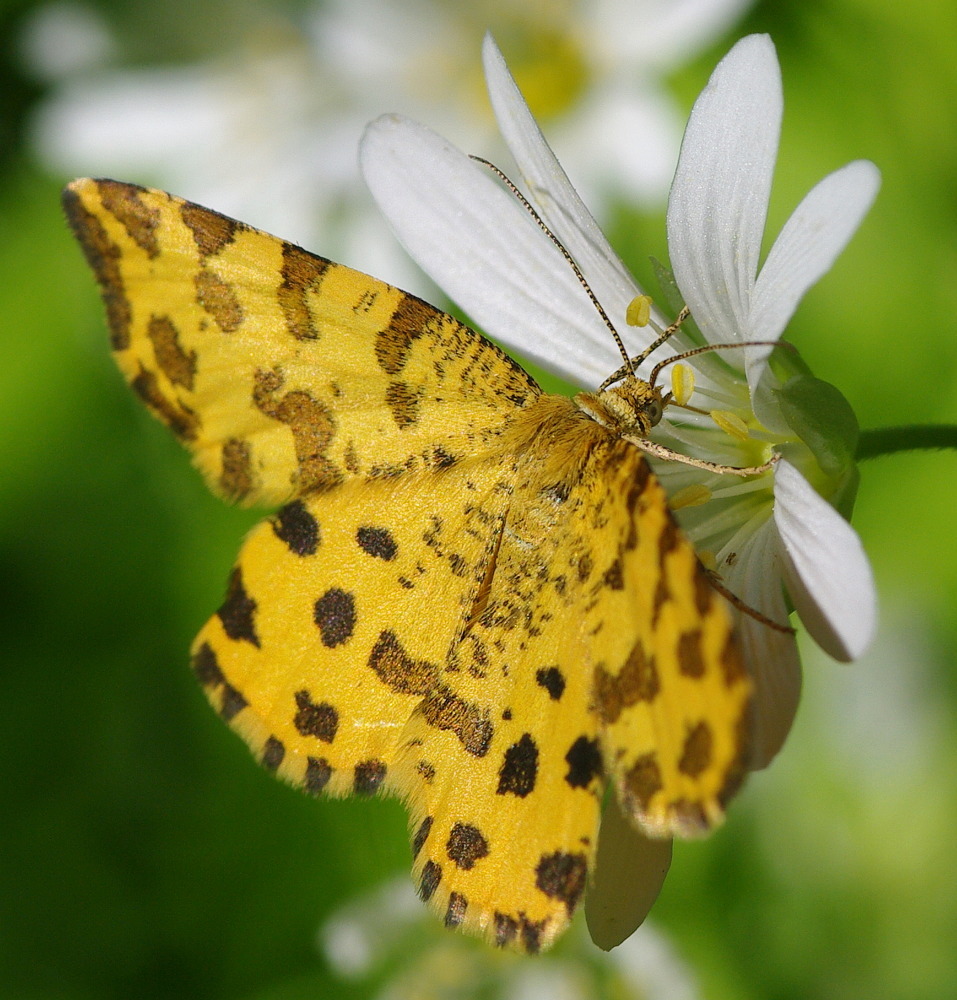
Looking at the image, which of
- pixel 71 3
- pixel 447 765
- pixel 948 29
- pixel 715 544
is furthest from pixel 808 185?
pixel 447 765

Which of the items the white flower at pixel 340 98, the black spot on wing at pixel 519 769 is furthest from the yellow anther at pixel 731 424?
the white flower at pixel 340 98

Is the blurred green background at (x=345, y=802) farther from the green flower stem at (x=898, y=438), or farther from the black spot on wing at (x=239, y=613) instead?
the green flower stem at (x=898, y=438)

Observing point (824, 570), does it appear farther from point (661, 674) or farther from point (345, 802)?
point (345, 802)

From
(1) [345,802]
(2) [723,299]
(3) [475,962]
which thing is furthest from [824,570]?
(1) [345,802]

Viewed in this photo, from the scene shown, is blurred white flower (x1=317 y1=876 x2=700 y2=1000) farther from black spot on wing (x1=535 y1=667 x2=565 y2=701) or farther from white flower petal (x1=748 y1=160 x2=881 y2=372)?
white flower petal (x1=748 y1=160 x2=881 y2=372)

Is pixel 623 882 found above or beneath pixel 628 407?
beneath

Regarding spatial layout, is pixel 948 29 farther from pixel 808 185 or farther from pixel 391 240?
pixel 391 240
